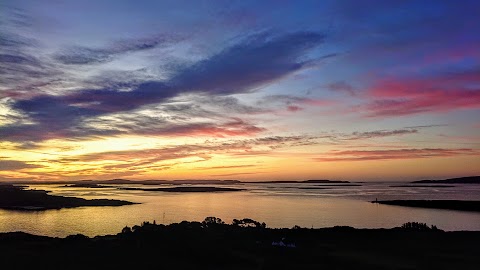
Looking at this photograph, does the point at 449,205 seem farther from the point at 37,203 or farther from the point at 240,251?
the point at 37,203

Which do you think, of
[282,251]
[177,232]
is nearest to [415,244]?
[282,251]

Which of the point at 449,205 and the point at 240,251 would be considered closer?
the point at 240,251

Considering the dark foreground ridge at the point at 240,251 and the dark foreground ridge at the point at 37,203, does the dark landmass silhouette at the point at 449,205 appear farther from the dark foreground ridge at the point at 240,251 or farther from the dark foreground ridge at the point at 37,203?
the dark foreground ridge at the point at 37,203

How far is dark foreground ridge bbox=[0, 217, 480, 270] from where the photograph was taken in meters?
21.1

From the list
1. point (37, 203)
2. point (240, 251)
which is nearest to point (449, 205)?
point (240, 251)

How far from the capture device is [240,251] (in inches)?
993

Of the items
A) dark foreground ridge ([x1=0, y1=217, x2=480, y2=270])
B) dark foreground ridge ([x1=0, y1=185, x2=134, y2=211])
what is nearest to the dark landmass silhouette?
dark foreground ridge ([x1=0, y1=217, x2=480, y2=270])

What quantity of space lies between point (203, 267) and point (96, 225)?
127ft

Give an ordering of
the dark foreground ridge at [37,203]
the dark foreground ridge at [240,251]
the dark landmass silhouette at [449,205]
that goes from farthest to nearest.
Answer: the dark landmass silhouette at [449,205] < the dark foreground ridge at [37,203] < the dark foreground ridge at [240,251]

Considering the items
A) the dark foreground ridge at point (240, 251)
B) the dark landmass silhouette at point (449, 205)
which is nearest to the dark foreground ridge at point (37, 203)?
the dark foreground ridge at point (240, 251)

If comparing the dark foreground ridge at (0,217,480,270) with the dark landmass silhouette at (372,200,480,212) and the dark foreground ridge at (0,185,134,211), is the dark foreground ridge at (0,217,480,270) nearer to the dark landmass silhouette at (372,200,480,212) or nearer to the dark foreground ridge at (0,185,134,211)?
the dark foreground ridge at (0,185,134,211)

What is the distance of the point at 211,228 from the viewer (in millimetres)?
32562

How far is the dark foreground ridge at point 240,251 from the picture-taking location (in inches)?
830

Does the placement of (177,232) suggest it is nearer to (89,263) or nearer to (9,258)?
(89,263)
